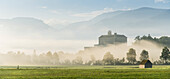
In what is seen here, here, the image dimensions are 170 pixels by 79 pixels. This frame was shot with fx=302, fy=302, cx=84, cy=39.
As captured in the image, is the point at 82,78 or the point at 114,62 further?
the point at 114,62

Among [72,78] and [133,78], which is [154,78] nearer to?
[133,78]

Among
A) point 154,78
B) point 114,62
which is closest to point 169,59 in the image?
point 114,62

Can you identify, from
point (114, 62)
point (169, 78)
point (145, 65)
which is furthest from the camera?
point (114, 62)

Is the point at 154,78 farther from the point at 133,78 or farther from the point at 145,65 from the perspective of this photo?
the point at 145,65

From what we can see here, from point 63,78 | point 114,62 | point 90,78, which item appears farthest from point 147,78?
point 114,62

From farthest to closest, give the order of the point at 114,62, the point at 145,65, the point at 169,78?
1. the point at 114,62
2. the point at 145,65
3. the point at 169,78

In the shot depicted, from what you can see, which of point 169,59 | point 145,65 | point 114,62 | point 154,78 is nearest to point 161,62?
point 169,59

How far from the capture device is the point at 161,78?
65.4 meters

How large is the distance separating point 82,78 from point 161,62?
5560 inches

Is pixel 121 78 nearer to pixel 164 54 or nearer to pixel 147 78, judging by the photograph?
pixel 147 78

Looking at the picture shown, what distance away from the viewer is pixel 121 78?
6606 centimetres

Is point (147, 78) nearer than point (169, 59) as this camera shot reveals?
Yes

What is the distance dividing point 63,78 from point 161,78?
847 inches

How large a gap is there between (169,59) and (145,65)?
4912cm
